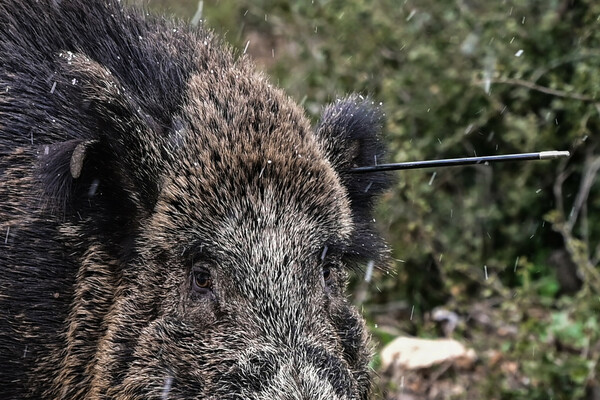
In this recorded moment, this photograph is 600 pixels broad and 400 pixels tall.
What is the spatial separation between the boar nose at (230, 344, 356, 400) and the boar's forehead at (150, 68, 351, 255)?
1.99ft

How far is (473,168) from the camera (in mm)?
9367

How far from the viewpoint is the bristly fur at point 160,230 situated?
4.46m

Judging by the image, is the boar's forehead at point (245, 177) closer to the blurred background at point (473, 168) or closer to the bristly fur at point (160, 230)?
the bristly fur at point (160, 230)

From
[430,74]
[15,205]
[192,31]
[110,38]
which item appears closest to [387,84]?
[430,74]

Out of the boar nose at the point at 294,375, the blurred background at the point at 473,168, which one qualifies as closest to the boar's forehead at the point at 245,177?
the boar nose at the point at 294,375

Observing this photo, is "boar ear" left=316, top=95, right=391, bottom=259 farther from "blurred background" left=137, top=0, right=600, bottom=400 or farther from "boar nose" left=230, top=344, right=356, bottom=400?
"blurred background" left=137, top=0, right=600, bottom=400

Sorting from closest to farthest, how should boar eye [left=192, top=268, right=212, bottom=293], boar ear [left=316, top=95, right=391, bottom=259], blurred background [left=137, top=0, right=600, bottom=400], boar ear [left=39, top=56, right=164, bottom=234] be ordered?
boar eye [left=192, top=268, right=212, bottom=293] → boar ear [left=39, top=56, right=164, bottom=234] → boar ear [left=316, top=95, right=391, bottom=259] → blurred background [left=137, top=0, right=600, bottom=400]

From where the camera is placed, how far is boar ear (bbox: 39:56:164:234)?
471 centimetres

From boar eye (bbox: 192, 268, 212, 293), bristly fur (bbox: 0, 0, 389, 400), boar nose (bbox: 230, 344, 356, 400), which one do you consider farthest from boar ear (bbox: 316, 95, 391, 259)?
boar nose (bbox: 230, 344, 356, 400)

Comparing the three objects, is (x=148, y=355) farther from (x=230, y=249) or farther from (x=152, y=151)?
(x=152, y=151)

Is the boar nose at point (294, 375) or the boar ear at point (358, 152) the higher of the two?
the boar ear at point (358, 152)

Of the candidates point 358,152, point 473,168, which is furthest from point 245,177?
point 473,168

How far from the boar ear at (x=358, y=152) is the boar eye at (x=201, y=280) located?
1057mm

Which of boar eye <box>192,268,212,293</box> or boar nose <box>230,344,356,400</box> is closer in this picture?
boar nose <box>230,344,356,400</box>
